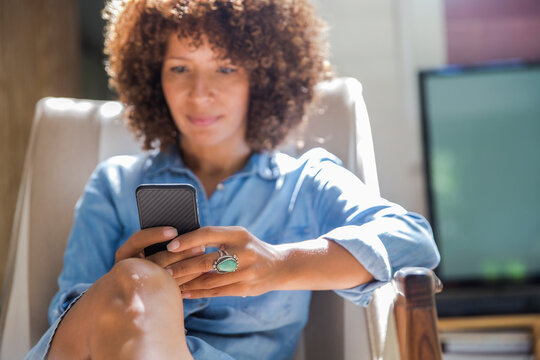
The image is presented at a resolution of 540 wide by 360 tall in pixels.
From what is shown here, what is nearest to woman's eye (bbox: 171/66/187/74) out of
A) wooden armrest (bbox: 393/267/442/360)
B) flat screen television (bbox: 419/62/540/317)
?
wooden armrest (bbox: 393/267/442/360)

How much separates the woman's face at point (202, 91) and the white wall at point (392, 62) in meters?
1.45

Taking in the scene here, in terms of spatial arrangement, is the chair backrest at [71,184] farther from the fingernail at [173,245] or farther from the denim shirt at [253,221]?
the fingernail at [173,245]

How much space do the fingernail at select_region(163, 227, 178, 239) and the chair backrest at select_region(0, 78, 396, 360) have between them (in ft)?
1.26

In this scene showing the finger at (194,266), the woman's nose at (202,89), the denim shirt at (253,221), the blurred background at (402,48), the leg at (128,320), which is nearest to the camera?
the leg at (128,320)

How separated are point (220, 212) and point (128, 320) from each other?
0.43 meters

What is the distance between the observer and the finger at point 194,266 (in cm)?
79

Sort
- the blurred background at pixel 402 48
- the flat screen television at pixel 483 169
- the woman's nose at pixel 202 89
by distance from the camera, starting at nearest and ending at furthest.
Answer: the woman's nose at pixel 202 89 < the flat screen television at pixel 483 169 < the blurred background at pixel 402 48

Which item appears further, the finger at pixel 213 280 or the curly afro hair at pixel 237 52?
the curly afro hair at pixel 237 52

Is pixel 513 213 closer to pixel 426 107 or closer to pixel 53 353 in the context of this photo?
pixel 426 107

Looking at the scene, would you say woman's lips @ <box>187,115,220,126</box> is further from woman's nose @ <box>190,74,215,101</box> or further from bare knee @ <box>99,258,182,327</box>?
bare knee @ <box>99,258,182,327</box>

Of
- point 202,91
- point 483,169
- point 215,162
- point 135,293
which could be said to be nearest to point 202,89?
point 202,91

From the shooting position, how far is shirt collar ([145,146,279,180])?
3.76 feet

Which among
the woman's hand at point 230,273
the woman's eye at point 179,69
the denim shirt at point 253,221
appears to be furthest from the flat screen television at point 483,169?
the woman's hand at point 230,273

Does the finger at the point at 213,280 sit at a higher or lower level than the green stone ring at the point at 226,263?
lower
